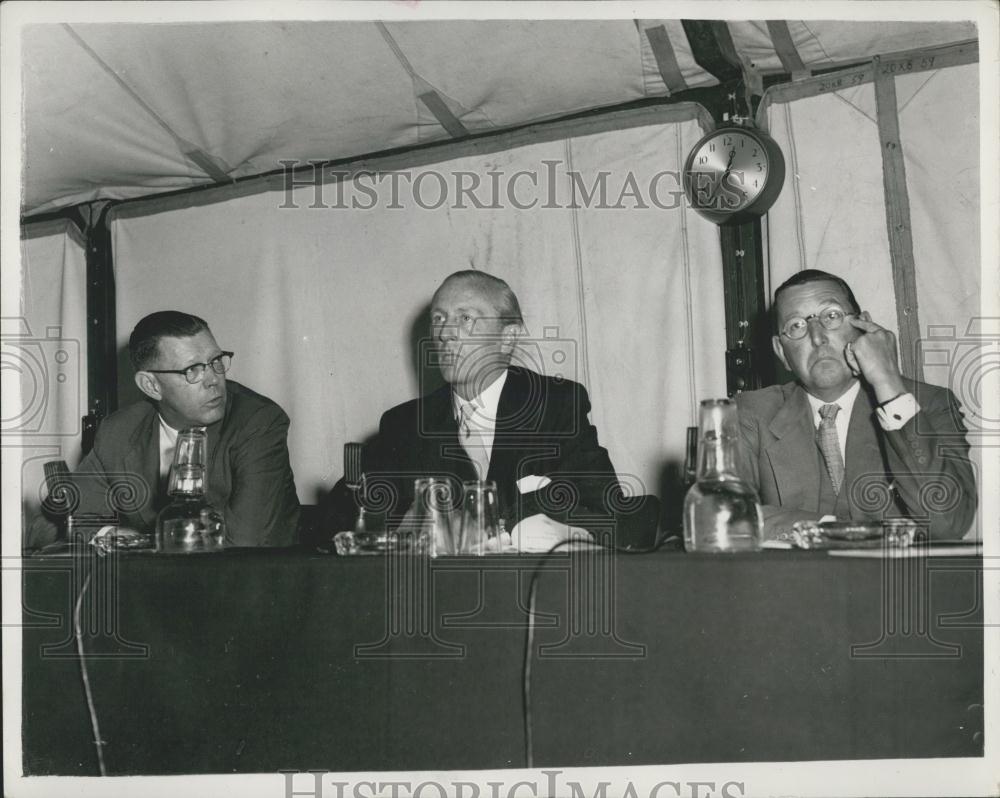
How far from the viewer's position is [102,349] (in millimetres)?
3402

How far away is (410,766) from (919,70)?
2199 mm

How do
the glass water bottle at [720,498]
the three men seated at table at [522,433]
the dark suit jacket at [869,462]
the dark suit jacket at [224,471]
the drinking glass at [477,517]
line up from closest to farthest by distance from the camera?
the glass water bottle at [720,498]
the drinking glass at [477,517]
the dark suit jacket at [869,462]
the three men seated at table at [522,433]
the dark suit jacket at [224,471]

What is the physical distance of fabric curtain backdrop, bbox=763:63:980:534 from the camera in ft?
8.07

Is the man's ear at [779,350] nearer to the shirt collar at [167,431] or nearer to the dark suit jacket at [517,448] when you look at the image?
the dark suit jacket at [517,448]

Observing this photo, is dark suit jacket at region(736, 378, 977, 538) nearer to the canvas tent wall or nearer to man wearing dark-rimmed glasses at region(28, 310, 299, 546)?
the canvas tent wall

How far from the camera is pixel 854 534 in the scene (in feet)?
4.52

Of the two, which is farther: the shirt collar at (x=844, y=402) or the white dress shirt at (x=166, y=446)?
the white dress shirt at (x=166, y=446)

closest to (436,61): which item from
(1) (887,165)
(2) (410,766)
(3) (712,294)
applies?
(3) (712,294)

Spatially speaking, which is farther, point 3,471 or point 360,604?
point 3,471

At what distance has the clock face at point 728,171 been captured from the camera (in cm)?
267

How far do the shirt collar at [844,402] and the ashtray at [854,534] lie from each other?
94cm

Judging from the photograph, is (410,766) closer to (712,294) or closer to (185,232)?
(712,294)
